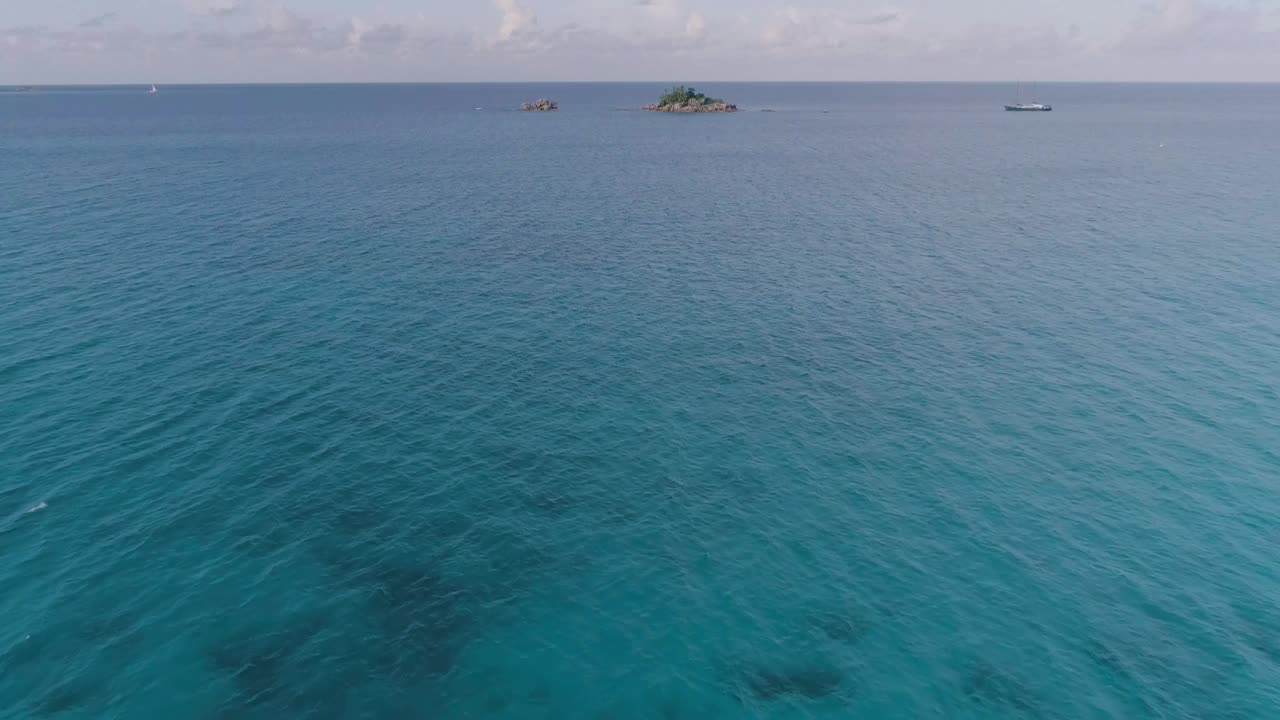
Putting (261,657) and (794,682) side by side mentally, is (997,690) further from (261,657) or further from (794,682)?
(261,657)

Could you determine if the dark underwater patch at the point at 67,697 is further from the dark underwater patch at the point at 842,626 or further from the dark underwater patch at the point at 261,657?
the dark underwater patch at the point at 842,626

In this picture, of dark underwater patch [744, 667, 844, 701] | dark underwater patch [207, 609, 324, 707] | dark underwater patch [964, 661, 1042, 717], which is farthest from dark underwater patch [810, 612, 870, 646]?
dark underwater patch [207, 609, 324, 707]

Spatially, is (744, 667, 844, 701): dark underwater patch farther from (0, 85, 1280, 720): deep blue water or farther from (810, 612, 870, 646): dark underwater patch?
(810, 612, 870, 646): dark underwater patch

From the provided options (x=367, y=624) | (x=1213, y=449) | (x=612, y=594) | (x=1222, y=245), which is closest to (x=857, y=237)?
(x=1222, y=245)

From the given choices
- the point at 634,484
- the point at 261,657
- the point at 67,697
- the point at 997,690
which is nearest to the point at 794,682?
the point at 997,690

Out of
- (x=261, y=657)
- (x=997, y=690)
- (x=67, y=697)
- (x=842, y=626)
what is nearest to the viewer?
(x=67, y=697)

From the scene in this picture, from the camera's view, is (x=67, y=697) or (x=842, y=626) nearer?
(x=67, y=697)

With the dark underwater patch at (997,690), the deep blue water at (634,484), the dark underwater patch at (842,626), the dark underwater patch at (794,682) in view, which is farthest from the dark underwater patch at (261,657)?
the dark underwater patch at (997,690)

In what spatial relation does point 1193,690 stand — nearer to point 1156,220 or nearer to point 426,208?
point 1156,220
